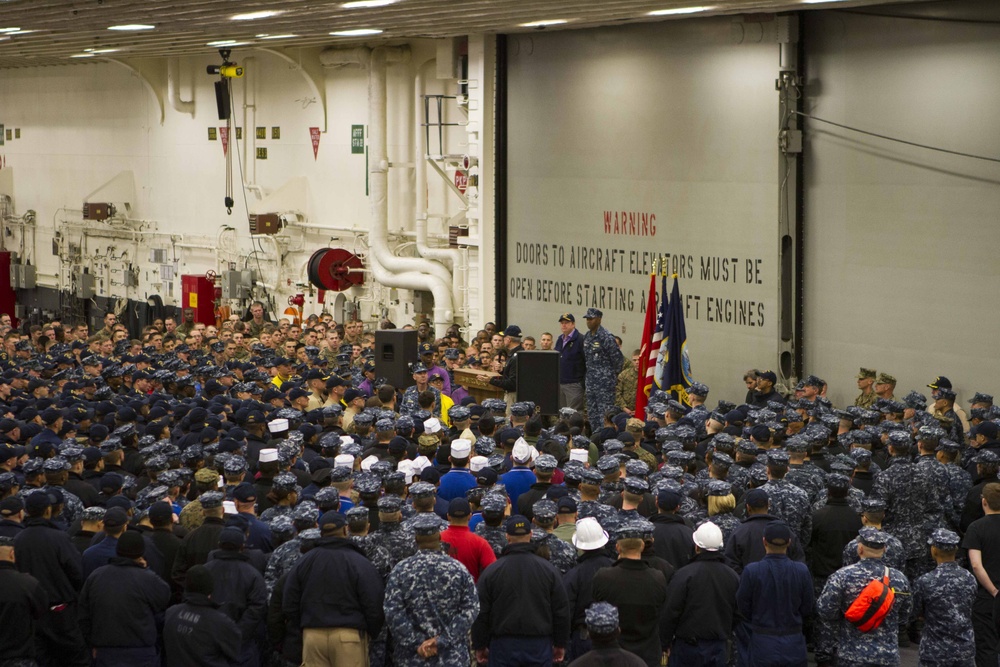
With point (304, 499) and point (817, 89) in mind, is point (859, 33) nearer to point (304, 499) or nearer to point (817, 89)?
point (817, 89)

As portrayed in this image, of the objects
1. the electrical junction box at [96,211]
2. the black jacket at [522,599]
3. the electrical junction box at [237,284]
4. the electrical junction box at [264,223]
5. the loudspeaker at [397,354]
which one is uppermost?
the electrical junction box at [96,211]

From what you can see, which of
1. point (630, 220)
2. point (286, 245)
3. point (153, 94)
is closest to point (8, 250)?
point (153, 94)

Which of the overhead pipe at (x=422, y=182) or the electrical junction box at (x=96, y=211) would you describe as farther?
the electrical junction box at (x=96, y=211)

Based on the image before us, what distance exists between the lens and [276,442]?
11883 millimetres

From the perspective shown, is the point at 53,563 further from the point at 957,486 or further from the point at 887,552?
the point at 957,486

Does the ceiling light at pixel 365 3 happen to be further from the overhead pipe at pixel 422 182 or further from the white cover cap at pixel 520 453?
the overhead pipe at pixel 422 182

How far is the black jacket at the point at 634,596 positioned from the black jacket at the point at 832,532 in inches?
81.4

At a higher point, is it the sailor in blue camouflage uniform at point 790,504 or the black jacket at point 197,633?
the sailor in blue camouflage uniform at point 790,504

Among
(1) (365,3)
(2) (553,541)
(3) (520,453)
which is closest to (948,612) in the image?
(2) (553,541)

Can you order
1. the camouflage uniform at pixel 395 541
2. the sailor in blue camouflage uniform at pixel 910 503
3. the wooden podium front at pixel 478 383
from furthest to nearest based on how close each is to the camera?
the wooden podium front at pixel 478 383
the sailor in blue camouflage uniform at pixel 910 503
the camouflage uniform at pixel 395 541

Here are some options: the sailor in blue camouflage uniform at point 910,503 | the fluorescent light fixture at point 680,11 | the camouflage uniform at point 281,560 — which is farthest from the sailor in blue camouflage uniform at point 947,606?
the fluorescent light fixture at point 680,11

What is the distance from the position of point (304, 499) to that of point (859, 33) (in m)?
10.2

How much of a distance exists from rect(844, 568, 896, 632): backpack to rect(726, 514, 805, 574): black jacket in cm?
80

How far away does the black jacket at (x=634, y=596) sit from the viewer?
7.86 metres
